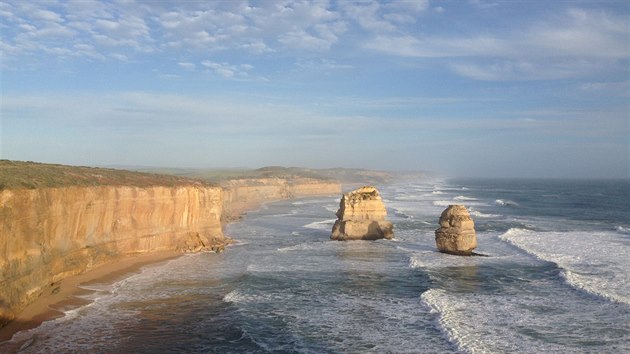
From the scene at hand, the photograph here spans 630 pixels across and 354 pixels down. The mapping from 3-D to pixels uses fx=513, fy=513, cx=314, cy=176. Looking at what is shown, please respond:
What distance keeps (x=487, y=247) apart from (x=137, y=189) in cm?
2393

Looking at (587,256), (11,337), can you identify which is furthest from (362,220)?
(11,337)

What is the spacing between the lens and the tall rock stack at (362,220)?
39.2 meters

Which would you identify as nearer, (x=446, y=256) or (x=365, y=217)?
(x=446, y=256)

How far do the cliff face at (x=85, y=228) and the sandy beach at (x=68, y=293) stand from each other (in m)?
0.34

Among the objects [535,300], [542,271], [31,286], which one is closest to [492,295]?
[535,300]

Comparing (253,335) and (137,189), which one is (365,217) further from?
(253,335)

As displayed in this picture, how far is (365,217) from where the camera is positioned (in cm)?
3975

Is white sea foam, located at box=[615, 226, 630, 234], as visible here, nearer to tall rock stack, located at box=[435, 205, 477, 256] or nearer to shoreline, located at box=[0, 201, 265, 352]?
tall rock stack, located at box=[435, 205, 477, 256]

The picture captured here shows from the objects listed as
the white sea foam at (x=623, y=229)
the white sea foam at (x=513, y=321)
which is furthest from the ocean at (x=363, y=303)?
the white sea foam at (x=623, y=229)

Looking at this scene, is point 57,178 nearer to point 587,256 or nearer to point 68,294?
point 68,294

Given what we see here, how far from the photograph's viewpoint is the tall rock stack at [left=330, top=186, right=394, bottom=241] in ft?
129

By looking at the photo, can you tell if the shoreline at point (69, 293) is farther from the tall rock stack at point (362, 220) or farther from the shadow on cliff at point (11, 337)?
the tall rock stack at point (362, 220)

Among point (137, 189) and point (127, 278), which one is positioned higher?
point (137, 189)

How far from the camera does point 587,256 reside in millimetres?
31938
